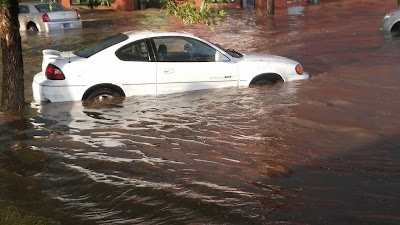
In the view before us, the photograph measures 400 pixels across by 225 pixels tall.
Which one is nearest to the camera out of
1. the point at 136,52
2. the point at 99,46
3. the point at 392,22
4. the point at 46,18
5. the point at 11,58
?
the point at 11,58

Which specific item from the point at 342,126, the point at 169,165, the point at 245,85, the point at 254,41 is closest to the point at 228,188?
the point at 169,165

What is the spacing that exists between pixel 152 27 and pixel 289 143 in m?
18.5

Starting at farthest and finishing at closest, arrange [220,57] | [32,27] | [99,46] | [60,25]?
1. [32,27]
2. [60,25]
3. [220,57]
4. [99,46]

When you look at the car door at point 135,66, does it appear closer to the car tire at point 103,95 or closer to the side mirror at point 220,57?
the car tire at point 103,95

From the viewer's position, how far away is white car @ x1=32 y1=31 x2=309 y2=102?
9742mm

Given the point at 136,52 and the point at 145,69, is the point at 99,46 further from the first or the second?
the point at 145,69

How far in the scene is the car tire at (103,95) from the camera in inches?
388

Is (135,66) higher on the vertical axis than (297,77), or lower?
higher

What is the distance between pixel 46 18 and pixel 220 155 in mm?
18365

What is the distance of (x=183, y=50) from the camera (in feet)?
33.7

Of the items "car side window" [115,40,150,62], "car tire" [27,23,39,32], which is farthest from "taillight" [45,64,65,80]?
"car tire" [27,23,39,32]

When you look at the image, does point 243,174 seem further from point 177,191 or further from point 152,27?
point 152,27

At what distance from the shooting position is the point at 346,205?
552 cm

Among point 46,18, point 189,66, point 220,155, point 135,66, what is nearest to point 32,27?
point 46,18
